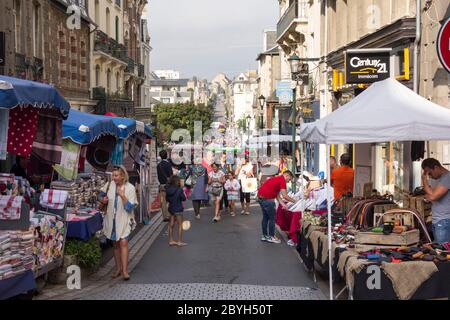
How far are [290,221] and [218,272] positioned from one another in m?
3.85

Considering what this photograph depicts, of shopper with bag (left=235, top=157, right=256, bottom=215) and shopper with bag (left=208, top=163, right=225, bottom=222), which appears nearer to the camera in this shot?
shopper with bag (left=208, top=163, right=225, bottom=222)

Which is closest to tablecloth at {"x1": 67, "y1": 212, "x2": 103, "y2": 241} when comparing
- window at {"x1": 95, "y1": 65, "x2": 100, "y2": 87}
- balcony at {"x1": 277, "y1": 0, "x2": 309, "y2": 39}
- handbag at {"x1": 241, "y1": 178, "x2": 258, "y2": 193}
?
handbag at {"x1": 241, "y1": 178, "x2": 258, "y2": 193}

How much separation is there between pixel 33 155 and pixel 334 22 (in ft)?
58.3

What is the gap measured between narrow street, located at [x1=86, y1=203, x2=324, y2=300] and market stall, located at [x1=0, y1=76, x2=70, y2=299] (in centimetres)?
102

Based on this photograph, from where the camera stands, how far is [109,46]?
106 ft

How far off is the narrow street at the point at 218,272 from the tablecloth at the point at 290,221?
31cm

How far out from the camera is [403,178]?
16.5 m

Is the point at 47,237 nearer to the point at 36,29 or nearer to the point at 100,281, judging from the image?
the point at 100,281

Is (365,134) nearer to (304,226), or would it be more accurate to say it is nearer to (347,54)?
(304,226)

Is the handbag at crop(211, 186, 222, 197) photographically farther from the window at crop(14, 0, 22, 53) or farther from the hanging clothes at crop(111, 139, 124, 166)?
the window at crop(14, 0, 22, 53)

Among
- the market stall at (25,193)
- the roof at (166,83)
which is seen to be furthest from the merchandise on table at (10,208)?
the roof at (166,83)

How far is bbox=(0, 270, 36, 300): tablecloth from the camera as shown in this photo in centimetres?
665

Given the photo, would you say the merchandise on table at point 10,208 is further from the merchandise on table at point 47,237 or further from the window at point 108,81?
the window at point 108,81

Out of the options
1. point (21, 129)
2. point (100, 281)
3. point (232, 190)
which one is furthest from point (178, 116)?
point (21, 129)
